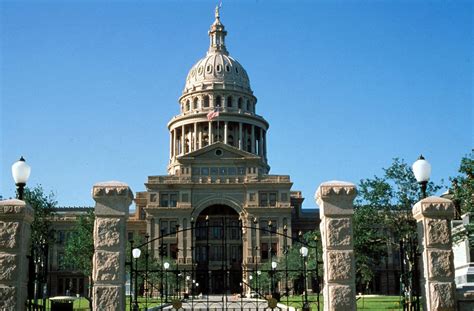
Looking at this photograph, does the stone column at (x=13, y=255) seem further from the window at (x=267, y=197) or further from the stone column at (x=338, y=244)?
the window at (x=267, y=197)

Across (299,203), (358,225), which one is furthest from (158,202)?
(358,225)

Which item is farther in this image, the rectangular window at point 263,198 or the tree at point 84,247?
the rectangular window at point 263,198

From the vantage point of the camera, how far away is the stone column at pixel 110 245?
552 inches

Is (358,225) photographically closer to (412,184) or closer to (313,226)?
(412,184)

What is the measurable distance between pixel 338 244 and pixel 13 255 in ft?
22.2

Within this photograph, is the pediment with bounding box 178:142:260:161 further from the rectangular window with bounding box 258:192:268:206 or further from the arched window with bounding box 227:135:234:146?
the arched window with bounding box 227:135:234:146

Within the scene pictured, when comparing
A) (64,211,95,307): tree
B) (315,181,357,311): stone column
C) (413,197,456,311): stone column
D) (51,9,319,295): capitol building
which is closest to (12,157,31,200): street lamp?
(315,181,357,311): stone column

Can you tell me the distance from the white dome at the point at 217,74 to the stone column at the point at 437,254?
104215 millimetres

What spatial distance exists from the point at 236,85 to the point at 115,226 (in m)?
106

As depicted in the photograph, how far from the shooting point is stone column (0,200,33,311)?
13.6 m

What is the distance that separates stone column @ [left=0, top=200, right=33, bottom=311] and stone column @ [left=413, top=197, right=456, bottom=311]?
27.5 ft

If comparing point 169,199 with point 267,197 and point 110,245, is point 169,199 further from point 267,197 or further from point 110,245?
point 110,245

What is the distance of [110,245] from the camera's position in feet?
46.5

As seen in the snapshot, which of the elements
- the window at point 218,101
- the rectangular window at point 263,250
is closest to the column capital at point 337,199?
the rectangular window at point 263,250
